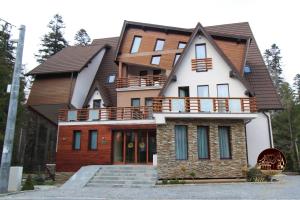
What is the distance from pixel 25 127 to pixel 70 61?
46.8 ft

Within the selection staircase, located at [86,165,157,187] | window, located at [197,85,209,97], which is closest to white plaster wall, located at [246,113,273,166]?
window, located at [197,85,209,97]

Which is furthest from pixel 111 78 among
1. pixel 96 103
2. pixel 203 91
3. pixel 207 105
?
pixel 207 105

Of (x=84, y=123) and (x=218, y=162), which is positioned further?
(x=84, y=123)

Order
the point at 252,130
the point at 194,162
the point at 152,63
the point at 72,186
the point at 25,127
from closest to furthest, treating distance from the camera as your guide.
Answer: the point at 72,186, the point at 194,162, the point at 252,130, the point at 152,63, the point at 25,127

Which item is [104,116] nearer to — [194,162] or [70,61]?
[70,61]

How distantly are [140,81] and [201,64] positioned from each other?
5724 mm

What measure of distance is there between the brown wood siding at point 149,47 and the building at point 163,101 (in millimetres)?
89

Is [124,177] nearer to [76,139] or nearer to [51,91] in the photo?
[76,139]

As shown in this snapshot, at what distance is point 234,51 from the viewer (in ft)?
74.4

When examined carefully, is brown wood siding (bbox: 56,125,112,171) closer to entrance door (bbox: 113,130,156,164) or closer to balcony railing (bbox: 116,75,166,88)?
entrance door (bbox: 113,130,156,164)

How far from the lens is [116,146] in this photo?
23.0 metres

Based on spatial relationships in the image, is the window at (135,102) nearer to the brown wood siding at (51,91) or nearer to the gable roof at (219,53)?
the gable roof at (219,53)

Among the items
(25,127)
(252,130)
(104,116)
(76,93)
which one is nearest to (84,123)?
(104,116)

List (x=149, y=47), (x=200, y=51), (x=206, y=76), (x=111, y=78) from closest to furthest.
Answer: (x=206, y=76) → (x=200, y=51) → (x=149, y=47) → (x=111, y=78)
